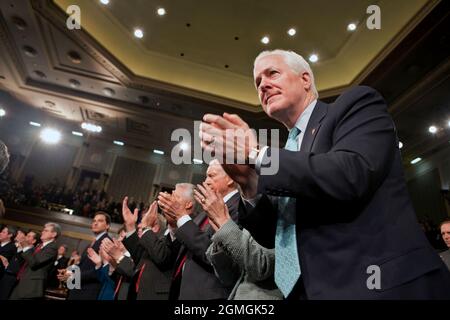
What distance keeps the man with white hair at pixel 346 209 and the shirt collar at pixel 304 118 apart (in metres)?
0.13

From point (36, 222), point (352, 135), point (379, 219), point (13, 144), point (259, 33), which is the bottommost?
point (379, 219)

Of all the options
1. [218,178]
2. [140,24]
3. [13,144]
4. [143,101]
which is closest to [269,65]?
[218,178]

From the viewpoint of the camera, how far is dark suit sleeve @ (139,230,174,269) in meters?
2.45

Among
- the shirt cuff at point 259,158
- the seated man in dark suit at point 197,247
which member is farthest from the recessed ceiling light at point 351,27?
the shirt cuff at point 259,158

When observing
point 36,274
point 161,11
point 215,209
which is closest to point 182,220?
point 215,209

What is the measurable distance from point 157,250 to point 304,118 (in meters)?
1.80

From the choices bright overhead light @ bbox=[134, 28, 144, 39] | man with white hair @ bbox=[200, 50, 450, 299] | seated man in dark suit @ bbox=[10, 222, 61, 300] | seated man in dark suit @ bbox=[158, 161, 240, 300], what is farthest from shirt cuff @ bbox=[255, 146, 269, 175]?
bright overhead light @ bbox=[134, 28, 144, 39]

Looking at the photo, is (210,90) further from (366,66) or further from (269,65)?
(269,65)

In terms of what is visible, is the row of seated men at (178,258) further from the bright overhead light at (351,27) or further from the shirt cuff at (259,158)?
the bright overhead light at (351,27)

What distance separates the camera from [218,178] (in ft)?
7.36

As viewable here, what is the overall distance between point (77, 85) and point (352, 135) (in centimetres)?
1015

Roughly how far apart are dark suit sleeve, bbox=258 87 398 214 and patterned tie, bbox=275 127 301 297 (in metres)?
0.14

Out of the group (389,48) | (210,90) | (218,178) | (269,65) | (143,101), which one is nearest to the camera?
(269,65)

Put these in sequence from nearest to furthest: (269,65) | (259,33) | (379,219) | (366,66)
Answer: (379,219) → (269,65) → (366,66) → (259,33)
